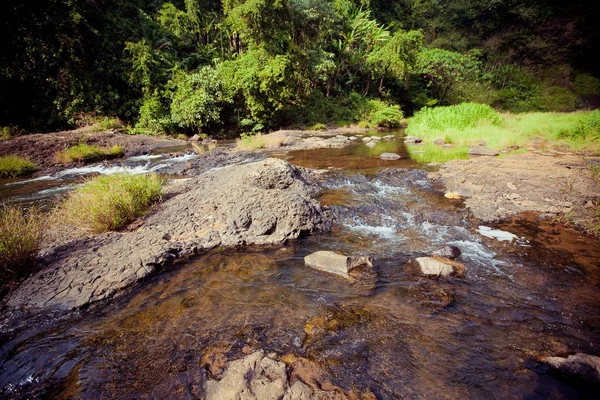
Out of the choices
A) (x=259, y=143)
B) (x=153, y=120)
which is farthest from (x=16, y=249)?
(x=153, y=120)

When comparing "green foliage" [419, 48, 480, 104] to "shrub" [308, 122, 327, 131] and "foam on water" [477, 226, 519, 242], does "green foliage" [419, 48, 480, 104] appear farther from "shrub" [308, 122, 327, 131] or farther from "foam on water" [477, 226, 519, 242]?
"foam on water" [477, 226, 519, 242]

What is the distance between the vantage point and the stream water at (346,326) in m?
2.33

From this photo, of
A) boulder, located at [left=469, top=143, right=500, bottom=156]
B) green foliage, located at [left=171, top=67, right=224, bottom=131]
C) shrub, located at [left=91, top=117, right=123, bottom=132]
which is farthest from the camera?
green foliage, located at [left=171, top=67, right=224, bottom=131]

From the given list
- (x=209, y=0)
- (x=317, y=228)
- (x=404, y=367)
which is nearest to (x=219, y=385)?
(x=404, y=367)

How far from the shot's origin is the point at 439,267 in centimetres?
371

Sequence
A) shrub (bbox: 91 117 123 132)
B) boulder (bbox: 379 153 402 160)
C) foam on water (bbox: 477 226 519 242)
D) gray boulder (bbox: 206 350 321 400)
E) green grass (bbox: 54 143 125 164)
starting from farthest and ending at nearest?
1. shrub (bbox: 91 117 123 132)
2. green grass (bbox: 54 143 125 164)
3. boulder (bbox: 379 153 402 160)
4. foam on water (bbox: 477 226 519 242)
5. gray boulder (bbox: 206 350 321 400)

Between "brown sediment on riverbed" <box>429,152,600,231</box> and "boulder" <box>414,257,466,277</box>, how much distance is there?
228 cm

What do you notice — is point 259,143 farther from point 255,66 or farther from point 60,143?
point 60,143

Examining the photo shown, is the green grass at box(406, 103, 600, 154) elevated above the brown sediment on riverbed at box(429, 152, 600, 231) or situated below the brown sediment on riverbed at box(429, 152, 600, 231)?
above

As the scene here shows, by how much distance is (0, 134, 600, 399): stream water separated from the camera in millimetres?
2328

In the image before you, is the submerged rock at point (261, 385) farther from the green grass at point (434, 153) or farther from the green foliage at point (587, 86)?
the green foliage at point (587, 86)

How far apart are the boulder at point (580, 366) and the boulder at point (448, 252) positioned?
6.09ft

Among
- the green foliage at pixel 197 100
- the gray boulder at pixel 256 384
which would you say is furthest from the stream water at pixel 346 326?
the green foliage at pixel 197 100

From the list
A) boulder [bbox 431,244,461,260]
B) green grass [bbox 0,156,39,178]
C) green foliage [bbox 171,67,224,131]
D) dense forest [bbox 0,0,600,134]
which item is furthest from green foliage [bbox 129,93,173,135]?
boulder [bbox 431,244,461,260]
